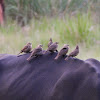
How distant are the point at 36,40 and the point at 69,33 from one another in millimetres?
827

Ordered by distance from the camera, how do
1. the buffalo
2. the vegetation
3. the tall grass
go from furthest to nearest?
the tall grass
the vegetation
the buffalo

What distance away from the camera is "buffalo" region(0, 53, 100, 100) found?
1785mm

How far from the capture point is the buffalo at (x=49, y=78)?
1.79 metres

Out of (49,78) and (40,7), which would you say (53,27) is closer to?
(40,7)

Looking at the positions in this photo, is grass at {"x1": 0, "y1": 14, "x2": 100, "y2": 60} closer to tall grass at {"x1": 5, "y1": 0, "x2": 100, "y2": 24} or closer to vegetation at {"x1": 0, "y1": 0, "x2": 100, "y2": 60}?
→ vegetation at {"x1": 0, "y1": 0, "x2": 100, "y2": 60}

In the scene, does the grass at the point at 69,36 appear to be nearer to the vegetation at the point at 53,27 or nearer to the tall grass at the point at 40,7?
the vegetation at the point at 53,27

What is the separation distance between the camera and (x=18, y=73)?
2119mm

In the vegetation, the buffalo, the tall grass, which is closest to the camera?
the buffalo

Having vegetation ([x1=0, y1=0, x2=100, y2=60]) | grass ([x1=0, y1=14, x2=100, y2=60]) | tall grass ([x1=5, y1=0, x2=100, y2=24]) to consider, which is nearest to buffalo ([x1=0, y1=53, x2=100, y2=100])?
vegetation ([x1=0, y1=0, x2=100, y2=60])

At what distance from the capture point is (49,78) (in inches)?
77.5

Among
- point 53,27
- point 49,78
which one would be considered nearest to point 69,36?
point 53,27

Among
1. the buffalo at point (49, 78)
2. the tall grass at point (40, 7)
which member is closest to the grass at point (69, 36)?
the tall grass at point (40, 7)

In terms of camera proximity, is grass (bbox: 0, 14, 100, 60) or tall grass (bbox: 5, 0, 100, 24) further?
tall grass (bbox: 5, 0, 100, 24)

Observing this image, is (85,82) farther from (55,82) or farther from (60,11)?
(60,11)
